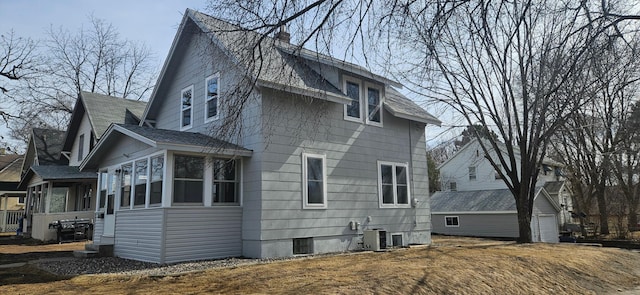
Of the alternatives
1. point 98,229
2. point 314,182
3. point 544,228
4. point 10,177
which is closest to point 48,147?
point 10,177

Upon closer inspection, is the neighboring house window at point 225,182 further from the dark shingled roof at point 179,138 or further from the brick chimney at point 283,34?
the brick chimney at point 283,34

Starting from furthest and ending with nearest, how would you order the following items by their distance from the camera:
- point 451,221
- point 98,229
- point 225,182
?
point 451,221, point 98,229, point 225,182

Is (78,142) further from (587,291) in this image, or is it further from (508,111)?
(587,291)

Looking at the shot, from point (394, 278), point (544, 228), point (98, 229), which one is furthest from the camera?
point (544, 228)

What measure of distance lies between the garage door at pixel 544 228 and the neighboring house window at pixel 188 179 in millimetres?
21055

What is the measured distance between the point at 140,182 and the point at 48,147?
16.4m

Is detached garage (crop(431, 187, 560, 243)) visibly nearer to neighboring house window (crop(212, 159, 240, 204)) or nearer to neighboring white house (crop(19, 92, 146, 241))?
neighboring house window (crop(212, 159, 240, 204))

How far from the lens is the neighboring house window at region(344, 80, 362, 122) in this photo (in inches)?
543

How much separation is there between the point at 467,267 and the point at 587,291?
2539 millimetres

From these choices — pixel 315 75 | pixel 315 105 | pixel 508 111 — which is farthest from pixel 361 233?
pixel 508 111

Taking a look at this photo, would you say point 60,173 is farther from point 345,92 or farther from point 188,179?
point 345,92

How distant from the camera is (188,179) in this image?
10.9m

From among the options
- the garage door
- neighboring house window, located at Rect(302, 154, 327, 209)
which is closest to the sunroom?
neighboring house window, located at Rect(302, 154, 327, 209)

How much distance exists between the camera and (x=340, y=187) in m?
13.0
